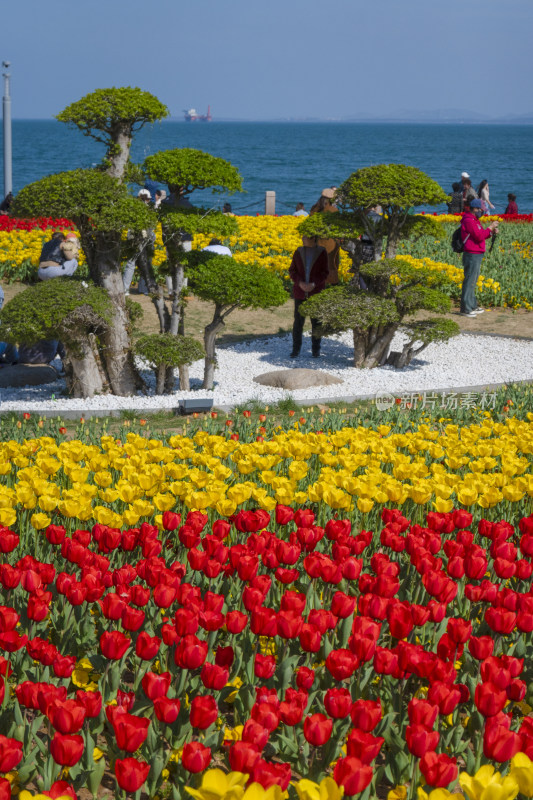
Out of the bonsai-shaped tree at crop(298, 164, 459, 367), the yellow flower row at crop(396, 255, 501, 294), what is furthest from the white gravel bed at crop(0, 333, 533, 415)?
the yellow flower row at crop(396, 255, 501, 294)

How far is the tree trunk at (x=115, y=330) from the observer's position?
895 cm

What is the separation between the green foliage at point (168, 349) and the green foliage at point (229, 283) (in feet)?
1.67

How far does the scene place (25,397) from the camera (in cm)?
969

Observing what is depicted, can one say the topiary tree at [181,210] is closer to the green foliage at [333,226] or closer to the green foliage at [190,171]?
the green foliage at [190,171]

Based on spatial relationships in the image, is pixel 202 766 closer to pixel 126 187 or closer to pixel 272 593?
pixel 272 593

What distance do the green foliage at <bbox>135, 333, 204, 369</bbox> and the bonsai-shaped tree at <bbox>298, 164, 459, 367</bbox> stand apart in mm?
1872

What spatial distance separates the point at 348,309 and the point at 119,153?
3188 mm

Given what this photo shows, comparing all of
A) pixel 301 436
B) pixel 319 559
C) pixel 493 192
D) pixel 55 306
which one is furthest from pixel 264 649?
pixel 493 192

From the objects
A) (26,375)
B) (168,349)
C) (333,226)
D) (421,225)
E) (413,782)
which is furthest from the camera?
(421,225)

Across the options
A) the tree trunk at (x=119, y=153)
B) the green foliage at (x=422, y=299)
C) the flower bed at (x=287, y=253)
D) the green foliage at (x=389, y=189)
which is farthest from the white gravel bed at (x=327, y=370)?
the flower bed at (x=287, y=253)

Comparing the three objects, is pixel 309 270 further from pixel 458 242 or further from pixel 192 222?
pixel 458 242

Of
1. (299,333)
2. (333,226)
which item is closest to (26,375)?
(299,333)

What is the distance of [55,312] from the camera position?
27.5 feet

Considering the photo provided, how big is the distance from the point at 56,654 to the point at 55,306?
599 centimetres
